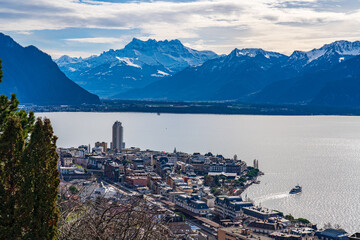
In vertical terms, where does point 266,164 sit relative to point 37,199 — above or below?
below

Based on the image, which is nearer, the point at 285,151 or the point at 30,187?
the point at 30,187

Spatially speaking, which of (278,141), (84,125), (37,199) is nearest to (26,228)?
(37,199)

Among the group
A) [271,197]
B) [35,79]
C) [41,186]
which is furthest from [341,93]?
[41,186]

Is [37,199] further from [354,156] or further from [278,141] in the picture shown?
[278,141]

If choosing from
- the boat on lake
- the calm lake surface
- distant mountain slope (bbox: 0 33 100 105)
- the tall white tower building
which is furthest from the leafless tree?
distant mountain slope (bbox: 0 33 100 105)

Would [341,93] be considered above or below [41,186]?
above

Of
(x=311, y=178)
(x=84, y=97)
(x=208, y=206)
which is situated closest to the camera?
(x=208, y=206)

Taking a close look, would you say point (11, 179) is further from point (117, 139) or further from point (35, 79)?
point (35, 79)
